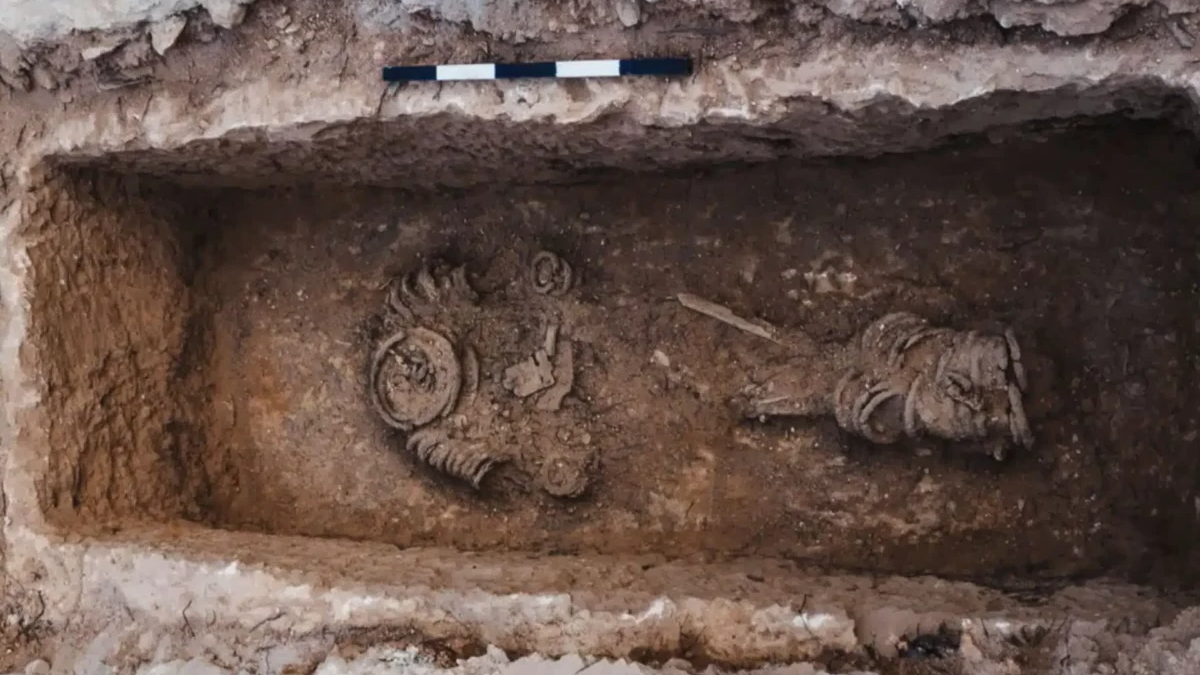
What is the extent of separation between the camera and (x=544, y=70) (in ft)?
6.48

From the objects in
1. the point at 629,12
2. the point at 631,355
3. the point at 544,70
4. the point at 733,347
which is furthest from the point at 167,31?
the point at 733,347

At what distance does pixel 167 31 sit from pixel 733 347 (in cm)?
139

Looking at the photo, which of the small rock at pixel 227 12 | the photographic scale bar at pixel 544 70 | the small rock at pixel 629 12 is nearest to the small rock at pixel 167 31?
the small rock at pixel 227 12

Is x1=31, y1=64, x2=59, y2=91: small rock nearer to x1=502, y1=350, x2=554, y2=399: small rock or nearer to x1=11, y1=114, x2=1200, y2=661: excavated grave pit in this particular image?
x1=11, y1=114, x2=1200, y2=661: excavated grave pit

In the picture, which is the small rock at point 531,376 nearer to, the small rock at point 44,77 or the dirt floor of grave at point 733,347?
the dirt floor of grave at point 733,347

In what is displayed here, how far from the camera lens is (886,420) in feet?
7.73

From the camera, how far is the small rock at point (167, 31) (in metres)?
2.11

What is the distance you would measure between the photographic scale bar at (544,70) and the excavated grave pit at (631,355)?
35cm

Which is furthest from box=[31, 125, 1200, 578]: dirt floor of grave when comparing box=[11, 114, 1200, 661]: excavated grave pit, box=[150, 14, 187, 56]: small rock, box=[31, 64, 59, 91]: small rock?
box=[150, 14, 187, 56]: small rock

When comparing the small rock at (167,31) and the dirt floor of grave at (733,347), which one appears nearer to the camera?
the small rock at (167,31)

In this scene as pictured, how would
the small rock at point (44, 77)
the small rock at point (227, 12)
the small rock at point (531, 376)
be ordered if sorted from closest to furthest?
the small rock at point (227, 12) → the small rock at point (44, 77) → the small rock at point (531, 376)

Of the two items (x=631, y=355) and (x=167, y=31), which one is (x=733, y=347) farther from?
(x=167, y=31)

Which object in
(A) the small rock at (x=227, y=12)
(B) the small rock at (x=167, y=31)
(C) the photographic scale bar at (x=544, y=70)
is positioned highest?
(A) the small rock at (x=227, y=12)

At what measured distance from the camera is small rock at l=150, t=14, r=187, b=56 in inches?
83.0
